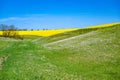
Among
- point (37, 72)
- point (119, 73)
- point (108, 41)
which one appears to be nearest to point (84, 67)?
point (119, 73)

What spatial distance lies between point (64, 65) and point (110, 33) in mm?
22683

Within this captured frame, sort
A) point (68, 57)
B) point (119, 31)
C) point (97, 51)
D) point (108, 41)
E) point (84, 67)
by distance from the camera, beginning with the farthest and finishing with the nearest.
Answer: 1. point (119, 31)
2. point (108, 41)
3. point (97, 51)
4. point (68, 57)
5. point (84, 67)

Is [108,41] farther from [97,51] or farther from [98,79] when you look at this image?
[98,79]

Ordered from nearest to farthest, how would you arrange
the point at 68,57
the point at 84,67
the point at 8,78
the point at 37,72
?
the point at 8,78
the point at 37,72
the point at 84,67
the point at 68,57

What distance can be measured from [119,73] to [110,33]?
81.1 ft

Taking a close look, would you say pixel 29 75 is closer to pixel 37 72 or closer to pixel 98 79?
pixel 37 72

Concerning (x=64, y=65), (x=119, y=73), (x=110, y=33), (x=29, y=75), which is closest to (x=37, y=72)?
(x=29, y=75)

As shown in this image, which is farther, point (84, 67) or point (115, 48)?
point (115, 48)

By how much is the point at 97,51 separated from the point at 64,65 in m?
9.09

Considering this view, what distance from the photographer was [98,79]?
19953 mm

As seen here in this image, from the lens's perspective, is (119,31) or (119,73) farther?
(119,31)

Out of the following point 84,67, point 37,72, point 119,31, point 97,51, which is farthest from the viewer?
point 119,31

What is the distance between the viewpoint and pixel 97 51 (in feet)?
109

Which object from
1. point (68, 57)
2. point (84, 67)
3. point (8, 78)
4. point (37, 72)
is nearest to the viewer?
point (8, 78)
